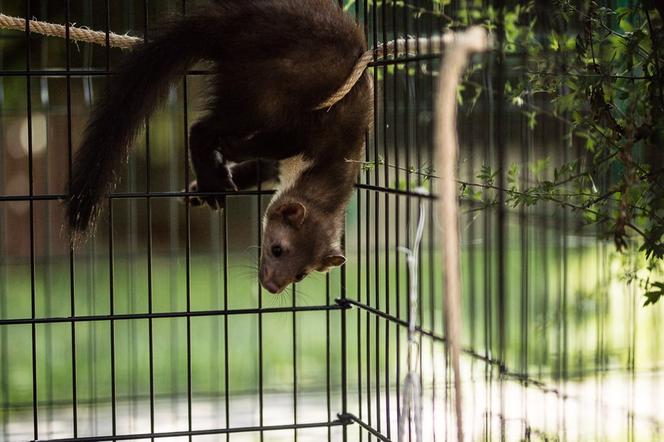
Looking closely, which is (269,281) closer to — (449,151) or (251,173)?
(251,173)

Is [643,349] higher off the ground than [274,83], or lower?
lower

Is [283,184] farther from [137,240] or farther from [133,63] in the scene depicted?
[137,240]

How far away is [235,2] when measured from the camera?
8.59 feet

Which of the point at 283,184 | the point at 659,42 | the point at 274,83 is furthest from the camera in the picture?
the point at 283,184

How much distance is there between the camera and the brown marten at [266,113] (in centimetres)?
244

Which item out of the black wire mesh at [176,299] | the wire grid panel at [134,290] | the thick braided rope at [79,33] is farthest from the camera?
the wire grid panel at [134,290]

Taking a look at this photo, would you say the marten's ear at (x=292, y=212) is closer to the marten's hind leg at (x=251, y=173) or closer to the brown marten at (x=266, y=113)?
the brown marten at (x=266, y=113)

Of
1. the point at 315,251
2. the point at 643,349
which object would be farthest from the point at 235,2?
the point at 643,349

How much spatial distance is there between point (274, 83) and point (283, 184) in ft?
1.54

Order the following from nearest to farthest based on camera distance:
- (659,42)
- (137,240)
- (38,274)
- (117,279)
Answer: (659,42)
(137,240)
(117,279)
(38,274)

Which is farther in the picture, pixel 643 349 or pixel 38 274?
pixel 38 274

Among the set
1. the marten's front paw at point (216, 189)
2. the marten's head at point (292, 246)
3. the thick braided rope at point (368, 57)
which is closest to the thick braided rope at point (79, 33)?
the marten's front paw at point (216, 189)

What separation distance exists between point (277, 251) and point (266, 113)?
20.2 inches

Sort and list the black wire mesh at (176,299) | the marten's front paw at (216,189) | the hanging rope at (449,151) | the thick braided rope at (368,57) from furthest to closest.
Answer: the black wire mesh at (176,299)
the marten's front paw at (216,189)
the thick braided rope at (368,57)
the hanging rope at (449,151)
